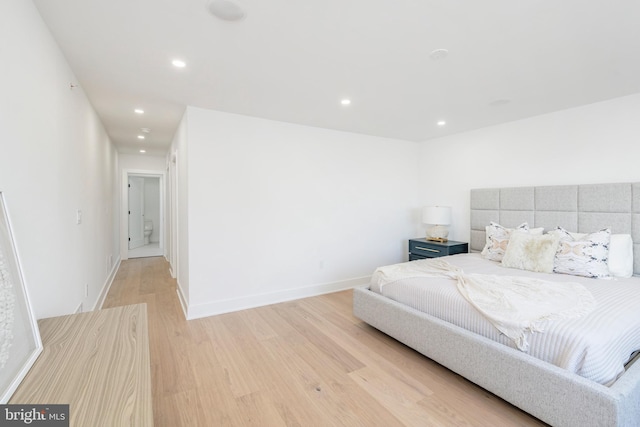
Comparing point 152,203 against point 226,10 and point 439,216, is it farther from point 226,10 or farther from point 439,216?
point 226,10

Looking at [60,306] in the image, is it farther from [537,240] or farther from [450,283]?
[537,240]

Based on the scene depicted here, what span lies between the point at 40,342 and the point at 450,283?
259cm

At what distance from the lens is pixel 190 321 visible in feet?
10.1

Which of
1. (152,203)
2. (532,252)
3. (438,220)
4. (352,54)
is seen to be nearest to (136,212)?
(152,203)

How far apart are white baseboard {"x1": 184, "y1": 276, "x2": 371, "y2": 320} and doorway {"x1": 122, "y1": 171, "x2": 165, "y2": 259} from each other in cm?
390

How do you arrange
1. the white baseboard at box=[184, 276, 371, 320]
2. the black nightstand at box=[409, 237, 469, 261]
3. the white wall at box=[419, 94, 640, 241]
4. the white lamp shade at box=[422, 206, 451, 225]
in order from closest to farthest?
the white wall at box=[419, 94, 640, 241] < the white baseboard at box=[184, 276, 371, 320] < the black nightstand at box=[409, 237, 469, 261] < the white lamp shade at box=[422, 206, 451, 225]

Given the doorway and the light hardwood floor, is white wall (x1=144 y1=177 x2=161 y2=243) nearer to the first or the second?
the doorway

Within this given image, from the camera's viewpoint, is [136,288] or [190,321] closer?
[190,321]

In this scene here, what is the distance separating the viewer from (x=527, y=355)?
1682 millimetres

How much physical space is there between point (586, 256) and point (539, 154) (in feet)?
4.61

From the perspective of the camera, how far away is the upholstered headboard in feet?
9.10

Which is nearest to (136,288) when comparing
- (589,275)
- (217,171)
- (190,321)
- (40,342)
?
(190,321)

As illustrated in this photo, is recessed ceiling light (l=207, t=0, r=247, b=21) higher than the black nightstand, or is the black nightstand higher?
recessed ceiling light (l=207, t=0, r=247, b=21)

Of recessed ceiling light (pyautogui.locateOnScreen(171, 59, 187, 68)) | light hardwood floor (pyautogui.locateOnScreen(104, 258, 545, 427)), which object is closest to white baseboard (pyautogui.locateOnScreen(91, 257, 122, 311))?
light hardwood floor (pyautogui.locateOnScreen(104, 258, 545, 427))
